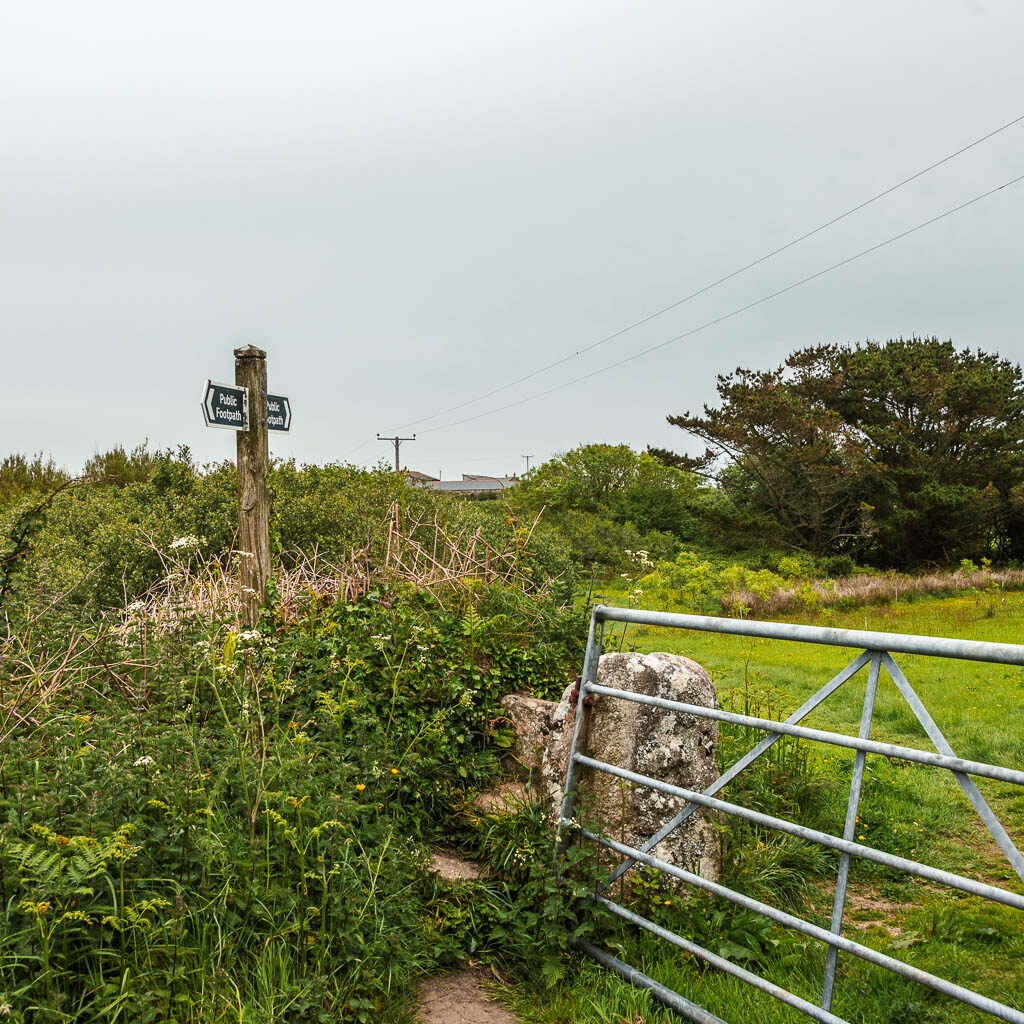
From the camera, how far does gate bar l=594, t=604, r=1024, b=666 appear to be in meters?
2.20

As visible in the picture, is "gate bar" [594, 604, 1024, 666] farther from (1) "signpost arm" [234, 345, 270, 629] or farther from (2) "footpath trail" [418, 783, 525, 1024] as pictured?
(1) "signpost arm" [234, 345, 270, 629]

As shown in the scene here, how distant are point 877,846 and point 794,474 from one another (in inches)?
1079

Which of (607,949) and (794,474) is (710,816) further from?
(794,474)

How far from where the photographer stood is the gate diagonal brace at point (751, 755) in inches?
Result: 102

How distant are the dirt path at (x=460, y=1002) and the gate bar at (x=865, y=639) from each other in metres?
1.61

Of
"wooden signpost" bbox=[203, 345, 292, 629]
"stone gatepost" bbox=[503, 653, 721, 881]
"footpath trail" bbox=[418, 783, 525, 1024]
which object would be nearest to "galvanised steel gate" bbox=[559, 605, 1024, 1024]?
"stone gatepost" bbox=[503, 653, 721, 881]

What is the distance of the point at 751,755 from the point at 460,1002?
1565 millimetres

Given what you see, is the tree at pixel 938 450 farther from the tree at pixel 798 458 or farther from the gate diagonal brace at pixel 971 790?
the gate diagonal brace at pixel 971 790

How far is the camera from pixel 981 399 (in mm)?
29391

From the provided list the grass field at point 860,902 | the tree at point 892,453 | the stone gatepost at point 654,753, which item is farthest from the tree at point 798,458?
the stone gatepost at point 654,753

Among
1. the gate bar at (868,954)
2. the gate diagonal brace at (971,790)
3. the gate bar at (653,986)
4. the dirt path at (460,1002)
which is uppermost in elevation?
the gate diagonal brace at (971,790)

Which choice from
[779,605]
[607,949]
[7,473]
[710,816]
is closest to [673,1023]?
[607,949]

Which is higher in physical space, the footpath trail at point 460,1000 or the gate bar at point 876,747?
the gate bar at point 876,747

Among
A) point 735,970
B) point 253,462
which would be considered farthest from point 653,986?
point 253,462
